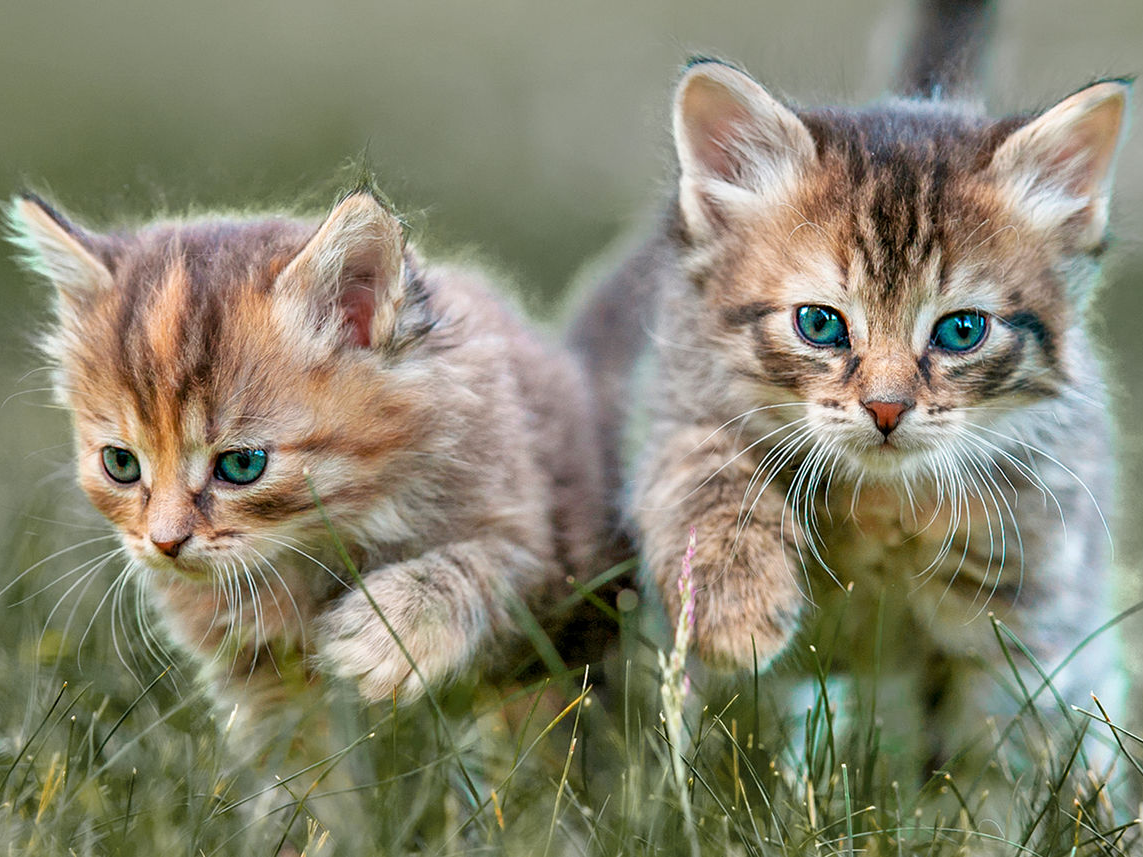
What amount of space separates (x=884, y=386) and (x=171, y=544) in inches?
46.5

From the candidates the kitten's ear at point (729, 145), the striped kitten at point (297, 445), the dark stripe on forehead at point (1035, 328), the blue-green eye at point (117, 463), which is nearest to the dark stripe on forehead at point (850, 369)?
the dark stripe on forehead at point (1035, 328)

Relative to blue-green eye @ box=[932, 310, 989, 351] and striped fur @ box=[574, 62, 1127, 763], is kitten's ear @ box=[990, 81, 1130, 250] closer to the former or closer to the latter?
striped fur @ box=[574, 62, 1127, 763]

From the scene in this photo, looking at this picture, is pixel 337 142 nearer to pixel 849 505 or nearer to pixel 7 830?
pixel 849 505

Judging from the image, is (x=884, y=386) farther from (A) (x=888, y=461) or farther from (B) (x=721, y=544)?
(B) (x=721, y=544)

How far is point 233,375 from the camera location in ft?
6.94

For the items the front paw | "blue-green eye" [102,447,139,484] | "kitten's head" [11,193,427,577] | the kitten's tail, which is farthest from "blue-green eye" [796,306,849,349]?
"blue-green eye" [102,447,139,484]

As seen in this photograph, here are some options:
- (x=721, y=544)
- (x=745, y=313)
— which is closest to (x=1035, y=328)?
(x=745, y=313)

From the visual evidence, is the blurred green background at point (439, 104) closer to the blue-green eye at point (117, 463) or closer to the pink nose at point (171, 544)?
the blue-green eye at point (117, 463)

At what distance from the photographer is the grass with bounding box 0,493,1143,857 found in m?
1.91

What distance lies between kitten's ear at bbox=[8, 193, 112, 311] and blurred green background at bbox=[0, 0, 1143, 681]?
0.78 ft

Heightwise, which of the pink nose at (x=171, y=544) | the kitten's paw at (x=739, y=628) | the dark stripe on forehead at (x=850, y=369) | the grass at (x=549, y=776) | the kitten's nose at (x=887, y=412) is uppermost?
the dark stripe on forehead at (x=850, y=369)

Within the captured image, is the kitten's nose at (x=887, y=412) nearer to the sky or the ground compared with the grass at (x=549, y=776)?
nearer to the sky

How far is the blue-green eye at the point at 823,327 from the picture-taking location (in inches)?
88.2

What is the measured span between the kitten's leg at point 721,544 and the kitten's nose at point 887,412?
32 centimetres
